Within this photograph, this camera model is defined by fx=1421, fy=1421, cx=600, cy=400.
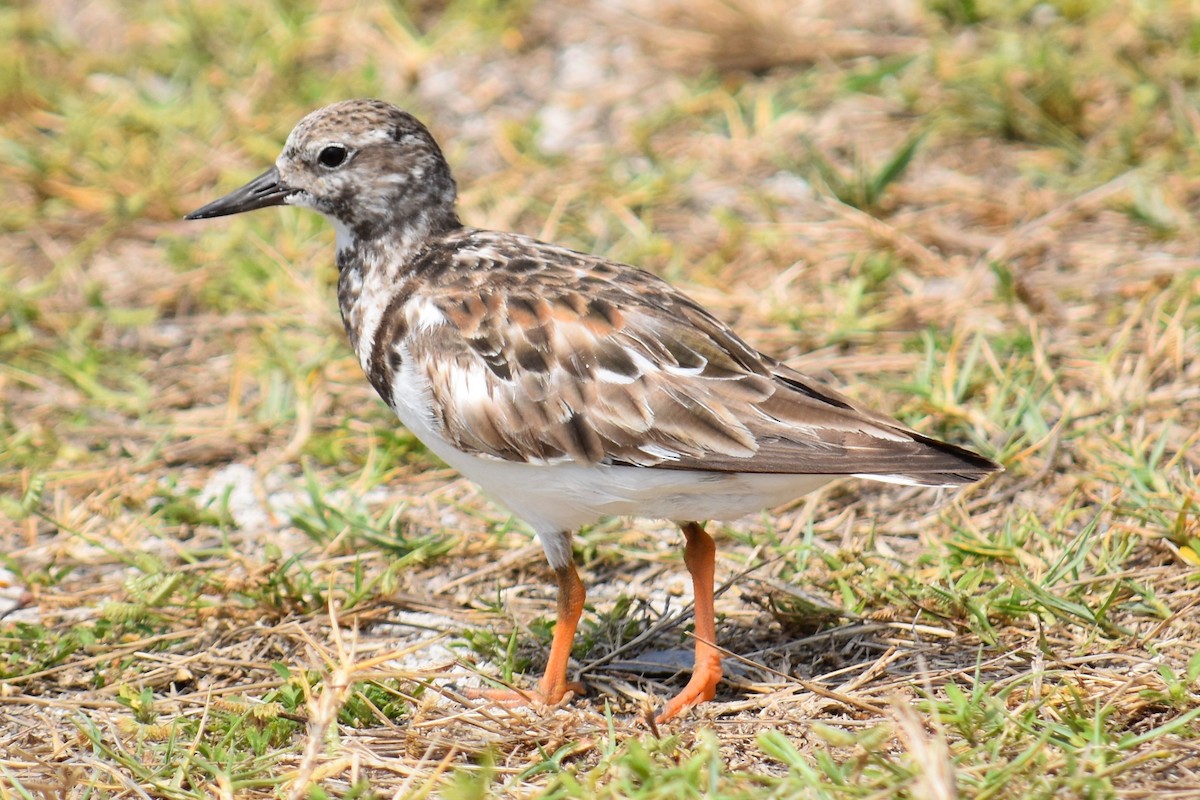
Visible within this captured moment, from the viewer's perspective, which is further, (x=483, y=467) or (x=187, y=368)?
(x=187, y=368)

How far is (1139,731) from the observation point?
3.72 meters

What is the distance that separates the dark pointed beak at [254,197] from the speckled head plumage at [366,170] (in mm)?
32

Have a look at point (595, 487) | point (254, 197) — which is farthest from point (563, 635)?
point (254, 197)

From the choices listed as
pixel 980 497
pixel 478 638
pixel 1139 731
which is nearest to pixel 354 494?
pixel 478 638

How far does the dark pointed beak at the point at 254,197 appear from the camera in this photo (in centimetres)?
487

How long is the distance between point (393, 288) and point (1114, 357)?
285 cm

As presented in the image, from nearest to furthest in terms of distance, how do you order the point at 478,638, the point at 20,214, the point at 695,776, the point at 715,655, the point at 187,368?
the point at 695,776, the point at 715,655, the point at 478,638, the point at 187,368, the point at 20,214

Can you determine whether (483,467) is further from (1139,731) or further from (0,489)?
(0,489)

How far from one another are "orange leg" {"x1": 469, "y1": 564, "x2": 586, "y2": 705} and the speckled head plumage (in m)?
1.31

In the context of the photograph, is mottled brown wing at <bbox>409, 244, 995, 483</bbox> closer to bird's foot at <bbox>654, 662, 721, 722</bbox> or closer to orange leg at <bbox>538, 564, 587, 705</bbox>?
orange leg at <bbox>538, 564, 587, 705</bbox>

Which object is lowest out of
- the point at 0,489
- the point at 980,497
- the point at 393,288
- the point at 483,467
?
the point at 0,489

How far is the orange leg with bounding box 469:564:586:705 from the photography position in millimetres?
4316

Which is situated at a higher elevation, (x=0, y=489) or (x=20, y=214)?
(x=20, y=214)

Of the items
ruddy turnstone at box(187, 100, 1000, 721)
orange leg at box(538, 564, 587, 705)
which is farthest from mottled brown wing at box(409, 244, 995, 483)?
orange leg at box(538, 564, 587, 705)
